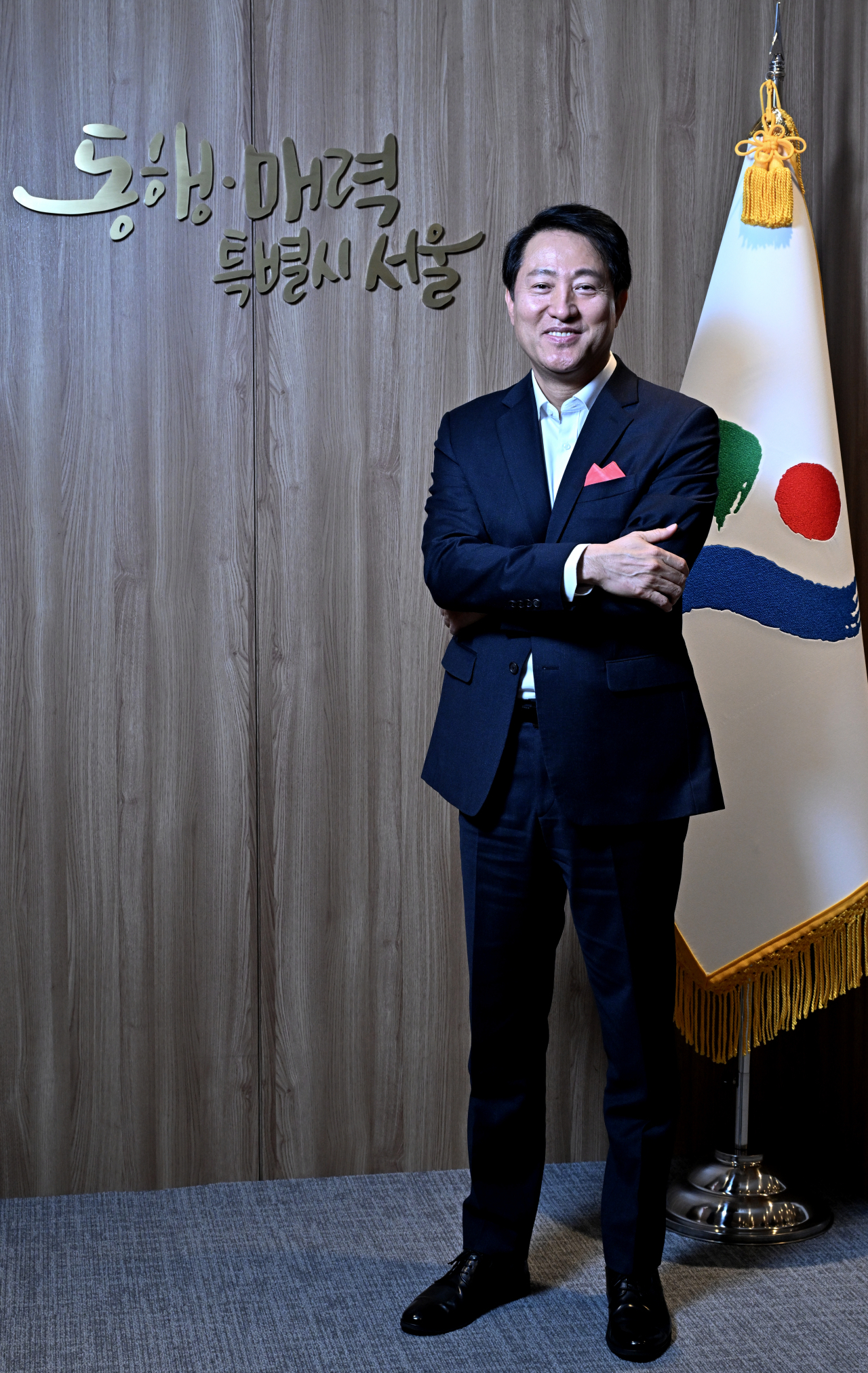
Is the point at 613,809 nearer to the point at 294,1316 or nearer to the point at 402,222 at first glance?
the point at 294,1316

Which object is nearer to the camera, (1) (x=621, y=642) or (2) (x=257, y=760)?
(1) (x=621, y=642)

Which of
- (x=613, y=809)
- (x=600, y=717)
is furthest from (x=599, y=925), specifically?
(x=600, y=717)

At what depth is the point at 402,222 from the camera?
2.60 meters

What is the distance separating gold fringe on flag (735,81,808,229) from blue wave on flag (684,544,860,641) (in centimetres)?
63

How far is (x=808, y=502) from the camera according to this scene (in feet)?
7.94

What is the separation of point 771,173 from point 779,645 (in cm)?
90

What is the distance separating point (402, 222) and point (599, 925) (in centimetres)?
146

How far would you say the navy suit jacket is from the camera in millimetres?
1971

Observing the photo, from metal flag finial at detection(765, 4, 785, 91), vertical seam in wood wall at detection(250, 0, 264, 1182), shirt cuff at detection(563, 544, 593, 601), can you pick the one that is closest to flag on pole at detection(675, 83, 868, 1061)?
metal flag finial at detection(765, 4, 785, 91)

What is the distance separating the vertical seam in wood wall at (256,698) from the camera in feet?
8.41

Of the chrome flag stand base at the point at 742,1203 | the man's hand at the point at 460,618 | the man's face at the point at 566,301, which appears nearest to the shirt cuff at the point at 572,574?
the man's hand at the point at 460,618

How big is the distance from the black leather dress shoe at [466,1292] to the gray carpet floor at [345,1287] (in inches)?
0.9

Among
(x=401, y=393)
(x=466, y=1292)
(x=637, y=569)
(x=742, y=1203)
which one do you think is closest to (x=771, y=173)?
(x=401, y=393)

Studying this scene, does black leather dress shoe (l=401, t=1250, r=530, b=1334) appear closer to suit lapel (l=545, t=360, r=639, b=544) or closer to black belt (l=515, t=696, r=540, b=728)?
black belt (l=515, t=696, r=540, b=728)
